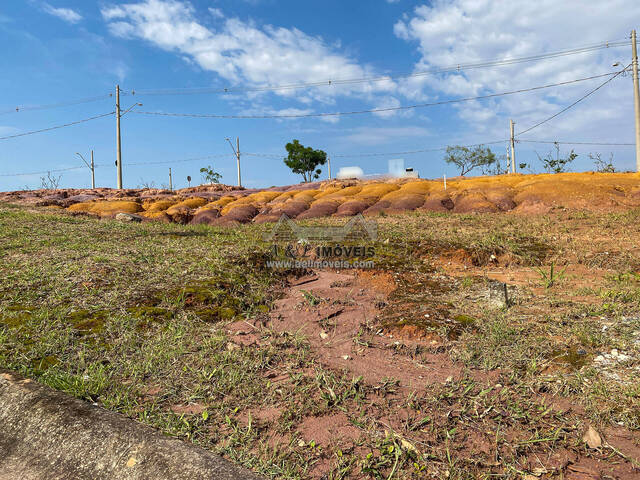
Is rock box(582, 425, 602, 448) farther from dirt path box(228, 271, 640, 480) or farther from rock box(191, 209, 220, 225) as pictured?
rock box(191, 209, 220, 225)

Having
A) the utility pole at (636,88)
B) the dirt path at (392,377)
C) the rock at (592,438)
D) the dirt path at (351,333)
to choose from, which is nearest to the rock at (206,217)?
the dirt path at (351,333)

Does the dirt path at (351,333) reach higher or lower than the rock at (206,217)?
lower

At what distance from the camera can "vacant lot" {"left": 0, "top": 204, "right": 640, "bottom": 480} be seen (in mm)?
2082

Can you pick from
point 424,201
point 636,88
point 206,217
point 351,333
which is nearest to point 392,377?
point 351,333

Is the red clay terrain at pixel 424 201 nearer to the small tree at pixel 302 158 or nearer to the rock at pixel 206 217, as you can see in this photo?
the rock at pixel 206 217

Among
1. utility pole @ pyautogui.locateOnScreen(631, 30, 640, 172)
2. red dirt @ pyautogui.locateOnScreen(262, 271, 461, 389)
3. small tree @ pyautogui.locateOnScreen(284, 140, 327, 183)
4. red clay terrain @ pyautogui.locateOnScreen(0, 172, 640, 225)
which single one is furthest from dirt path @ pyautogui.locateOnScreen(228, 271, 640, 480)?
small tree @ pyautogui.locateOnScreen(284, 140, 327, 183)

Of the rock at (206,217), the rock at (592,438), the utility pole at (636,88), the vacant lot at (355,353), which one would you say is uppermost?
the utility pole at (636,88)

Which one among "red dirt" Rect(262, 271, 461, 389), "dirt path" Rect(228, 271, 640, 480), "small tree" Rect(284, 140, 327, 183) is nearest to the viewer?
"dirt path" Rect(228, 271, 640, 480)

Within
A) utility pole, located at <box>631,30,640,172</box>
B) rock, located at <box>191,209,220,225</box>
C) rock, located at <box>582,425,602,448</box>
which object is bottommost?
rock, located at <box>582,425,602,448</box>

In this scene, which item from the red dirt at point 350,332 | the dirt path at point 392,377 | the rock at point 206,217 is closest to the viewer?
the dirt path at point 392,377

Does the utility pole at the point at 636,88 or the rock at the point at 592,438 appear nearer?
the rock at the point at 592,438

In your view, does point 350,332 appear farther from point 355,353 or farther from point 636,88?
point 636,88

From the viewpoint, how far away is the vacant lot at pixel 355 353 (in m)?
2.08

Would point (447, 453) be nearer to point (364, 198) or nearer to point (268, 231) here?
point (268, 231)
